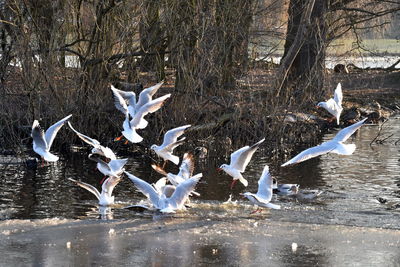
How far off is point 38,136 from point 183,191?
279 cm

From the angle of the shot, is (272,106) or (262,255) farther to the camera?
(272,106)

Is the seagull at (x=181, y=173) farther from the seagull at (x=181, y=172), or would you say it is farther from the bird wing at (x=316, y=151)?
the bird wing at (x=316, y=151)

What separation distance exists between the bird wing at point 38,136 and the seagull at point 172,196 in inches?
80.1

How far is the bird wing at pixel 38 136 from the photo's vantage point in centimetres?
1226

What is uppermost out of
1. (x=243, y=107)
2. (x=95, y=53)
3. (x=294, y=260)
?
(x=95, y=53)

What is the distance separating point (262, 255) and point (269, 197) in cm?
207

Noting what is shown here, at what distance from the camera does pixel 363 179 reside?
13477mm

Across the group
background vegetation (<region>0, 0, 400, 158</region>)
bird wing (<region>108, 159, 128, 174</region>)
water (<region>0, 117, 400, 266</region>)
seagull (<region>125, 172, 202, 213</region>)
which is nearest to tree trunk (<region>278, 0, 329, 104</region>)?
background vegetation (<region>0, 0, 400, 158</region>)

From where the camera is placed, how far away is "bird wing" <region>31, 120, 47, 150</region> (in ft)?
40.2

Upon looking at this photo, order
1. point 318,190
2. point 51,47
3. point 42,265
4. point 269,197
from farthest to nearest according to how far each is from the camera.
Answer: point 51,47 → point 318,190 → point 269,197 → point 42,265

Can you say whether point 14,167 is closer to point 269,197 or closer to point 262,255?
point 269,197

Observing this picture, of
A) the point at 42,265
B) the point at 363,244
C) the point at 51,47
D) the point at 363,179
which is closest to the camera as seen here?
the point at 42,265

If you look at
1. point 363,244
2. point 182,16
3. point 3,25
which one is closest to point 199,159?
point 182,16

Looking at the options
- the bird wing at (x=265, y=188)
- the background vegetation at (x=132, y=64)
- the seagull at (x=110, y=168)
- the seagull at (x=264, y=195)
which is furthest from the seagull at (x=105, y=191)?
the background vegetation at (x=132, y=64)
